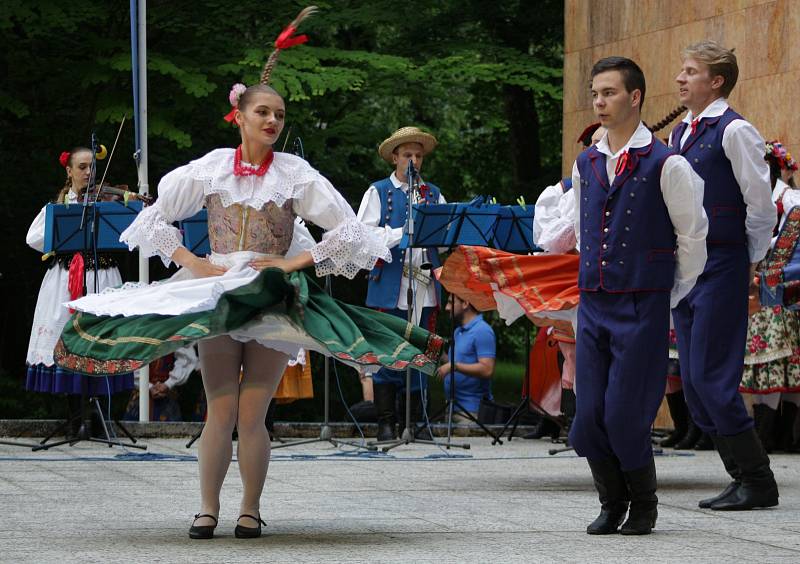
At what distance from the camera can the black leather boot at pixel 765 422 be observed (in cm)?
1038

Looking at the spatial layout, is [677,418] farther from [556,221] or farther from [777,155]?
[556,221]

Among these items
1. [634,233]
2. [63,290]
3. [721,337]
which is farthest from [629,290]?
[63,290]

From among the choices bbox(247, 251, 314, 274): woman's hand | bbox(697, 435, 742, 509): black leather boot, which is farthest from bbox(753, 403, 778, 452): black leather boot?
bbox(247, 251, 314, 274): woman's hand

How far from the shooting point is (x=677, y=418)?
1110 cm

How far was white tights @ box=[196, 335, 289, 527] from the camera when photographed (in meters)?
5.74

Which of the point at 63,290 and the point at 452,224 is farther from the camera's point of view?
the point at 63,290

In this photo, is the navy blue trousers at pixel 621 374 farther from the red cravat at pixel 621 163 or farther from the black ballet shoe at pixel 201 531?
the black ballet shoe at pixel 201 531

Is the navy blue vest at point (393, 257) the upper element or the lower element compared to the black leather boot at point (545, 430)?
upper

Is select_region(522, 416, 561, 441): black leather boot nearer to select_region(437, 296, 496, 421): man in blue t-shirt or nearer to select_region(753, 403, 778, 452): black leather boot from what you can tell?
select_region(437, 296, 496, 421): man in blue t-shirt

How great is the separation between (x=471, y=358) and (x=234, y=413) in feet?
22.0

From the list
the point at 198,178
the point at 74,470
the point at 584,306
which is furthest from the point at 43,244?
the point at 584,306

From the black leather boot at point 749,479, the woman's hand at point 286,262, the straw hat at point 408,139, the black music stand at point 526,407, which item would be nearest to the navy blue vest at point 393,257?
the straw hat at point 408,139

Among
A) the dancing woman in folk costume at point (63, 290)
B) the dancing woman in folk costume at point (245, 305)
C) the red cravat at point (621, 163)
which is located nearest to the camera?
the dancing woman in folk costume at point (245, 305)

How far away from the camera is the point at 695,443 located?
10805mm
